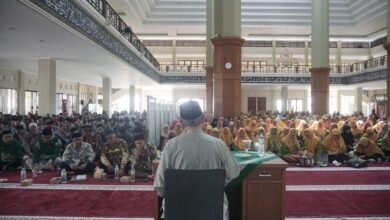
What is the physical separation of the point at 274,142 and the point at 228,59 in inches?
86.8

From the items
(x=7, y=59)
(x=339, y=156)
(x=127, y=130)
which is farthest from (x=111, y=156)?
(x=7, y=59)

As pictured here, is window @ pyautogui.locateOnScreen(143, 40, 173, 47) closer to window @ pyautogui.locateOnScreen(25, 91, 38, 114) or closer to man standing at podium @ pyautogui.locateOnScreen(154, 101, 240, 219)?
window @ pyautogui.locateOnScreen(25, 91, 38, 114)

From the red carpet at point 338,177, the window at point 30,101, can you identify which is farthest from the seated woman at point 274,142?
the window at point 30,101

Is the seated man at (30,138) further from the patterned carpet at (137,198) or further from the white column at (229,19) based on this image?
the white column at (229,19)

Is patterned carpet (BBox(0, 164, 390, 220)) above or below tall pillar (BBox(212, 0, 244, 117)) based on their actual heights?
below

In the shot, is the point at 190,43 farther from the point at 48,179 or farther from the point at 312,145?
the point at 48,179

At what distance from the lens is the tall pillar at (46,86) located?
990 centimetres

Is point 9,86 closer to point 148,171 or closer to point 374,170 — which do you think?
point 148,171

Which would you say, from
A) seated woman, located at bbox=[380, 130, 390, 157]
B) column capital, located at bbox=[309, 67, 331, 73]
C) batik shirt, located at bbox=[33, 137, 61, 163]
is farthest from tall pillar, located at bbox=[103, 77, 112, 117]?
seated woman, located at bbox=[380, 130, 390, 157]

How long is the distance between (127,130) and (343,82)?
17.0 meters

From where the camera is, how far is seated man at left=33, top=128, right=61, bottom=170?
5.64 m

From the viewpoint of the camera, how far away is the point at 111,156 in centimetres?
531

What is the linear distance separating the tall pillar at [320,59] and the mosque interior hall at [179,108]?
4 centimetres

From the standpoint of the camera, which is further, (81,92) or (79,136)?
(81,92)
